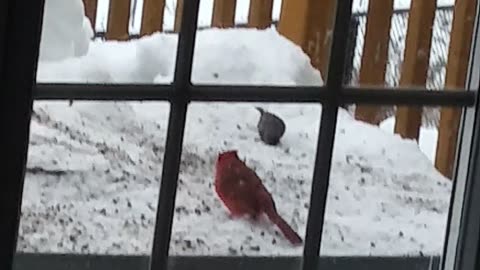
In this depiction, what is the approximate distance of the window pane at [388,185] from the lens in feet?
4.26

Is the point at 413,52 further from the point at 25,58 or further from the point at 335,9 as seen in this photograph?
the point at 25,58

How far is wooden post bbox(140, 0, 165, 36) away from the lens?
1210mm

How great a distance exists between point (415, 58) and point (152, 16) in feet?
1.06

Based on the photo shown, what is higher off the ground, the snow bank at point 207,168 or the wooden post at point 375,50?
the wooden post at point 375,50

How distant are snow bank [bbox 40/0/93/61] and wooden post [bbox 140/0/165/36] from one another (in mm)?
62

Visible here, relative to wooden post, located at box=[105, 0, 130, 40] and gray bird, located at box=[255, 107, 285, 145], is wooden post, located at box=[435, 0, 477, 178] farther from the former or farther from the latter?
wooden post, located at box=[105, 0, 130, 40]

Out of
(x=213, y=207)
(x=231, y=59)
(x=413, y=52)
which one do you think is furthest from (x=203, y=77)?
(x=413, y=52)

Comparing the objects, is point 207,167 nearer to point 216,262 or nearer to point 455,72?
point 216,262

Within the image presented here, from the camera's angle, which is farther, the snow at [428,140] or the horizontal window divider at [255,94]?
the snow at [428,140]

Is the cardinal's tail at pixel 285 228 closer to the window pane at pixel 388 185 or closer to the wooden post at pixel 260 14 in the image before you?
the window pane at pixel 388 185

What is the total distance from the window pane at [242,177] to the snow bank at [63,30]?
0.49 feet

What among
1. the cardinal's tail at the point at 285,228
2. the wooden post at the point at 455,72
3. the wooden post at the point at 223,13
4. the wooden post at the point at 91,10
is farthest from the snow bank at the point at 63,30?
the wooden post at the point at 455,72

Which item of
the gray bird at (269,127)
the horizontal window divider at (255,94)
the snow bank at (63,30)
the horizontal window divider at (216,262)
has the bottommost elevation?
the horizontal window divider at (216,262)

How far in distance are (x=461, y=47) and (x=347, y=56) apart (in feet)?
0.48
